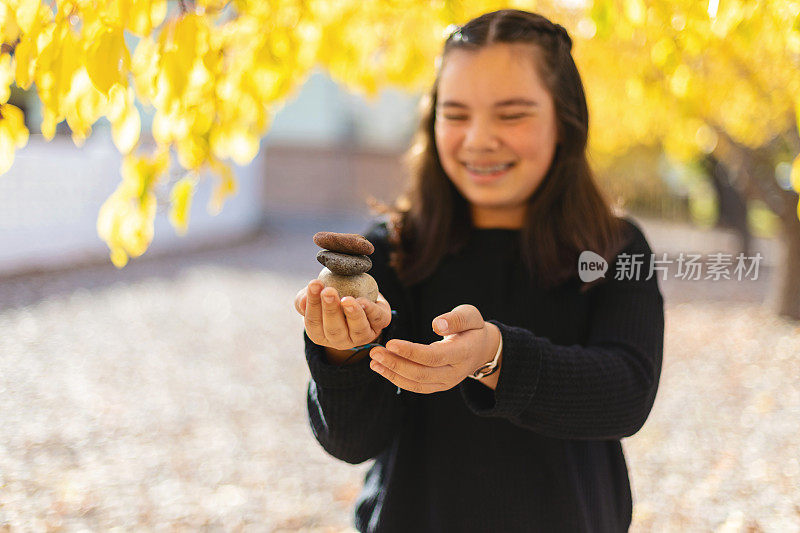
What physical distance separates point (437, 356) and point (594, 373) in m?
0.43

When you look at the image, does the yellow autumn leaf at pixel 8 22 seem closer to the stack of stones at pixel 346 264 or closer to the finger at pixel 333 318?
the stack of stones at pixel 346 264

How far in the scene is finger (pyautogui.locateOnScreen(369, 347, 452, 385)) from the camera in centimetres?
106

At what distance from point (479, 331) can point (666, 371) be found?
542 cm

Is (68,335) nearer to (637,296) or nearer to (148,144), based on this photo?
(637,296)

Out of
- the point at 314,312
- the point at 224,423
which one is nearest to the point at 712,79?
the point at 224,423

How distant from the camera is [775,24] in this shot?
182 centimetres

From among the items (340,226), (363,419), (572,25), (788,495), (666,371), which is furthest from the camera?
(340,226)

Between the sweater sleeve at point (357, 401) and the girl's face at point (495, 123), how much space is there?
30cm

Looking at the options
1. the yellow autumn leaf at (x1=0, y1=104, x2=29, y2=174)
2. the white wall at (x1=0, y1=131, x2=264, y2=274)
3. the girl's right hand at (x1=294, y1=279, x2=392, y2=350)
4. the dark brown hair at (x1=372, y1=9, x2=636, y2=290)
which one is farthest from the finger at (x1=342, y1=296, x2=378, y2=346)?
the white wall at (x1=0, y1=131, x2=264, y2=274)

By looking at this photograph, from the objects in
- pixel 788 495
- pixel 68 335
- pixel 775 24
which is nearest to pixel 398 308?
pixel 775 24

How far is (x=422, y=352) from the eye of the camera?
105 cm

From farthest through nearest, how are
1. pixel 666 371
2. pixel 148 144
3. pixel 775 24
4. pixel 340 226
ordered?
pixel 340 226
pixel 148 144
pixel 666 371
pixel 775 24

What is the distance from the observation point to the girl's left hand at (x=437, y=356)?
3.47ft

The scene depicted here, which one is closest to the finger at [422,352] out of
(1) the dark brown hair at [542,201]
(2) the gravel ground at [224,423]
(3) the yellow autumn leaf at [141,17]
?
(1) the dark brown hair at [542,201]
